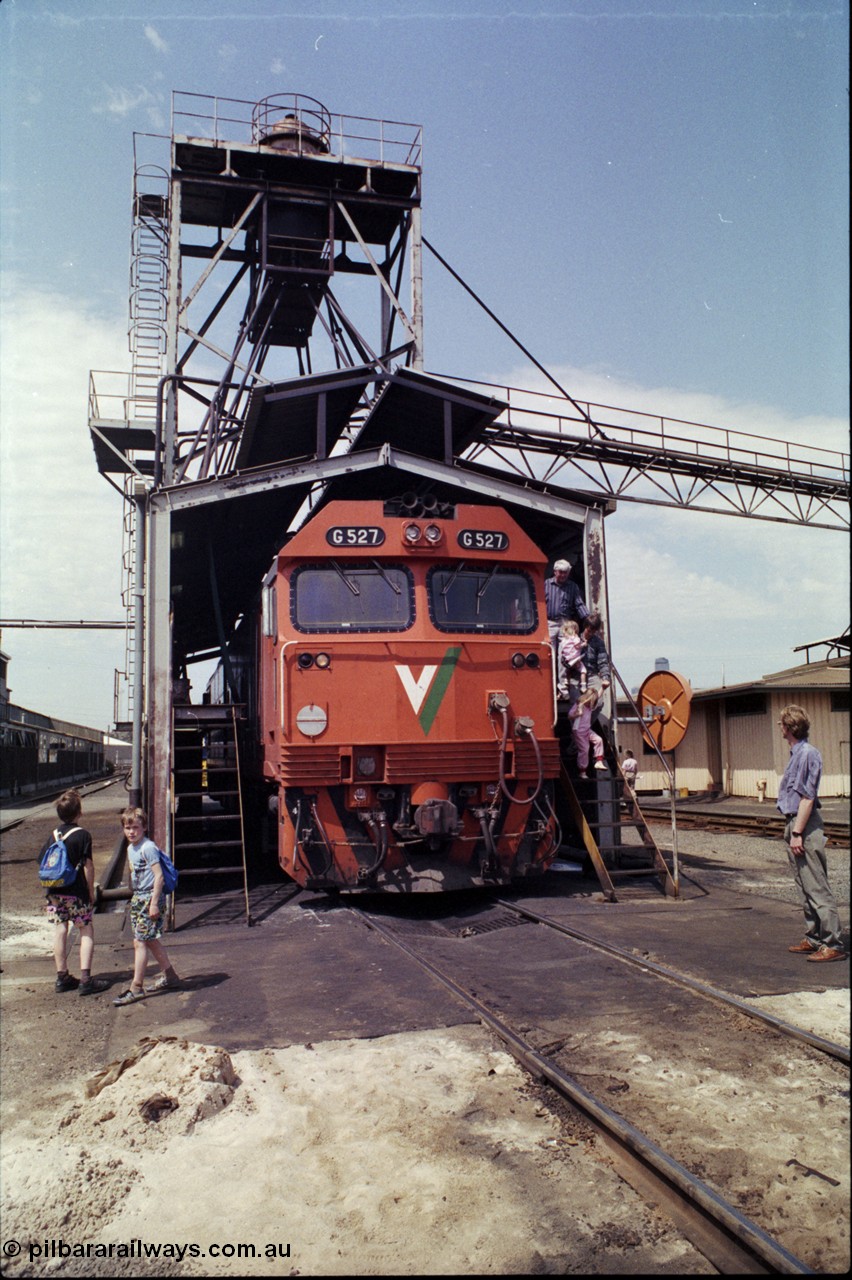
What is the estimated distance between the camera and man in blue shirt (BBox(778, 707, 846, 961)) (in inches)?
271

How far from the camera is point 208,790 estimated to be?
12086 mm

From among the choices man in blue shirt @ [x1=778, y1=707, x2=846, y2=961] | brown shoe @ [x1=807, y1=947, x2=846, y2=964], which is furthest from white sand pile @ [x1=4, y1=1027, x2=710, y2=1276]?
man in blue shirt @ [x1=778, y1=707, x2=846, y2=961]

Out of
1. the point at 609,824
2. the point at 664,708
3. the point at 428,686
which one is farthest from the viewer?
the point at 664,708

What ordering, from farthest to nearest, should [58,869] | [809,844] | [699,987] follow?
[809,844]
[58,869]
[699,987]

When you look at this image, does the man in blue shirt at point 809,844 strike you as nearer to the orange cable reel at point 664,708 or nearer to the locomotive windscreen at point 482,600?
the orange cable reel at point 664,708

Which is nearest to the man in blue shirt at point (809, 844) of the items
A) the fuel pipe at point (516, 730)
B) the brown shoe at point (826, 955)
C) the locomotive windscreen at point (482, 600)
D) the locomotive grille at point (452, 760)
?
the brown shoe at point (826, 955)

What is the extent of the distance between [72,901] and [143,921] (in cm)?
69

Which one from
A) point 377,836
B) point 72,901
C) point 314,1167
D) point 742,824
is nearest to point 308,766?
point 377,836

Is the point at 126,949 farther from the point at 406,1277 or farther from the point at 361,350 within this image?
the point at 361,350

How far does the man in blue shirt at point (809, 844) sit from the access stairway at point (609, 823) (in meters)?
2.82

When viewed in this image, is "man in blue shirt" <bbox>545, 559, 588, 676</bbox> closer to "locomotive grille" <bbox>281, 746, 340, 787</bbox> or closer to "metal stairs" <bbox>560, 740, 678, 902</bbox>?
"metal stairs" <bbox>560, 740, 678, 902</bbox>

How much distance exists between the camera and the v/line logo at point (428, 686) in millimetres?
8938

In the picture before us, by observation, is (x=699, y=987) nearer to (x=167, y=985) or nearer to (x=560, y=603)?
(x=167, y=985)

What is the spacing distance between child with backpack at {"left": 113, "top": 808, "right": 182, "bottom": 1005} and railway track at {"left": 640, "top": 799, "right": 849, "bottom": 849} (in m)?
10.9
